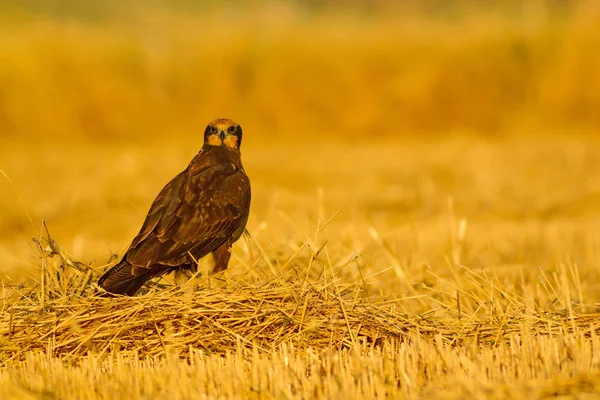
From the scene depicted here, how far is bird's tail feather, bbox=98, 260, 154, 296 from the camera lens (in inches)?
192

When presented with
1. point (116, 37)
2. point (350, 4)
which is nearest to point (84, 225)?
point (116, 37)

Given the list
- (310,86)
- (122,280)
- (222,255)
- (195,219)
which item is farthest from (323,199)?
(310,86)

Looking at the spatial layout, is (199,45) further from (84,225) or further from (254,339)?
(254,339)

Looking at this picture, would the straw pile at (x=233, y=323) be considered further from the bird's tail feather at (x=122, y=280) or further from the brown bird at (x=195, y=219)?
the brown bird at (x=195, y=219)

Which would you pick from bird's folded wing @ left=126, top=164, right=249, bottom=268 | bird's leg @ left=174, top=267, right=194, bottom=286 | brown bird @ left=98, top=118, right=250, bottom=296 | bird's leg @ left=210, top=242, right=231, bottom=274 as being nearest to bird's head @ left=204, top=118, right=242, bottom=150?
brown bird @ left=98, top=118, right=250, bottom=296

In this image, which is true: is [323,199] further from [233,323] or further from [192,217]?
[233,323]

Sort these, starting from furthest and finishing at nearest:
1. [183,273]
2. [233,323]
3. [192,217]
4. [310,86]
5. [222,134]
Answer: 1. [310,86]
2. [222,134]
3. [183,273]
4. [192,217]
5. [233,323]

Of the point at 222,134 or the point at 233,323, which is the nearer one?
the point at 233,323

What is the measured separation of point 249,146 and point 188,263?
13.3 metres

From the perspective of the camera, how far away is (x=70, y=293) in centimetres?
493

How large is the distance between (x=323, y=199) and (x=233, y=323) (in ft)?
24.6

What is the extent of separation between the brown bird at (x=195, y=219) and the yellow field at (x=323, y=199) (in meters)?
0.21

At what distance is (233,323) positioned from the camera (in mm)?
4602

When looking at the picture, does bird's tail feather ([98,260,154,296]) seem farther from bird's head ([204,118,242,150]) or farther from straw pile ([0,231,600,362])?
bird's head ([204,118,242,150])
